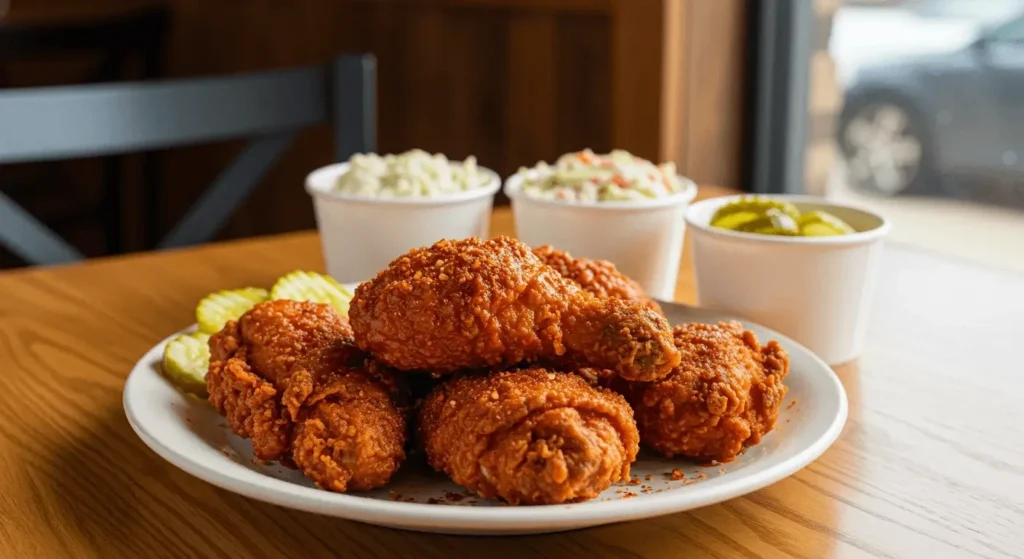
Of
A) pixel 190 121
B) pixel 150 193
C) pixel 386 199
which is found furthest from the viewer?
pixel 150 193

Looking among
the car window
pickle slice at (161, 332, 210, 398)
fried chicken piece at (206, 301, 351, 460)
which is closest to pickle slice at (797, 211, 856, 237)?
fried chicken piece at (206, 301, 351, 460)

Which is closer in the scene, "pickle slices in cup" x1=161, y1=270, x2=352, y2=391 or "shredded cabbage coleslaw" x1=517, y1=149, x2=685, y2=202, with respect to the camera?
"pickle slices in cup" x1=161, y1=270, x2=352, y2=391

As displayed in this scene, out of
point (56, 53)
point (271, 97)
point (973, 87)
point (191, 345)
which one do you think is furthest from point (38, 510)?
point (56, 53)

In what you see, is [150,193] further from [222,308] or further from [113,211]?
[222,308]

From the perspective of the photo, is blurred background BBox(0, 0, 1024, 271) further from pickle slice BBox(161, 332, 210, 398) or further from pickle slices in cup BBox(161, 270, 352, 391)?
pickle slice BBox(161, 332, 210, 398)

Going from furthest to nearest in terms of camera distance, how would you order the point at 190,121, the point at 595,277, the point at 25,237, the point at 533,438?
1. the point at 190,121
2. the point at 25,237
3. the point at 595,277
4. the point at 533,438

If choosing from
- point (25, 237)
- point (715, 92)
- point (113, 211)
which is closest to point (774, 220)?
point (25, 237)

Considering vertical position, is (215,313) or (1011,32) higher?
(1011,32)
